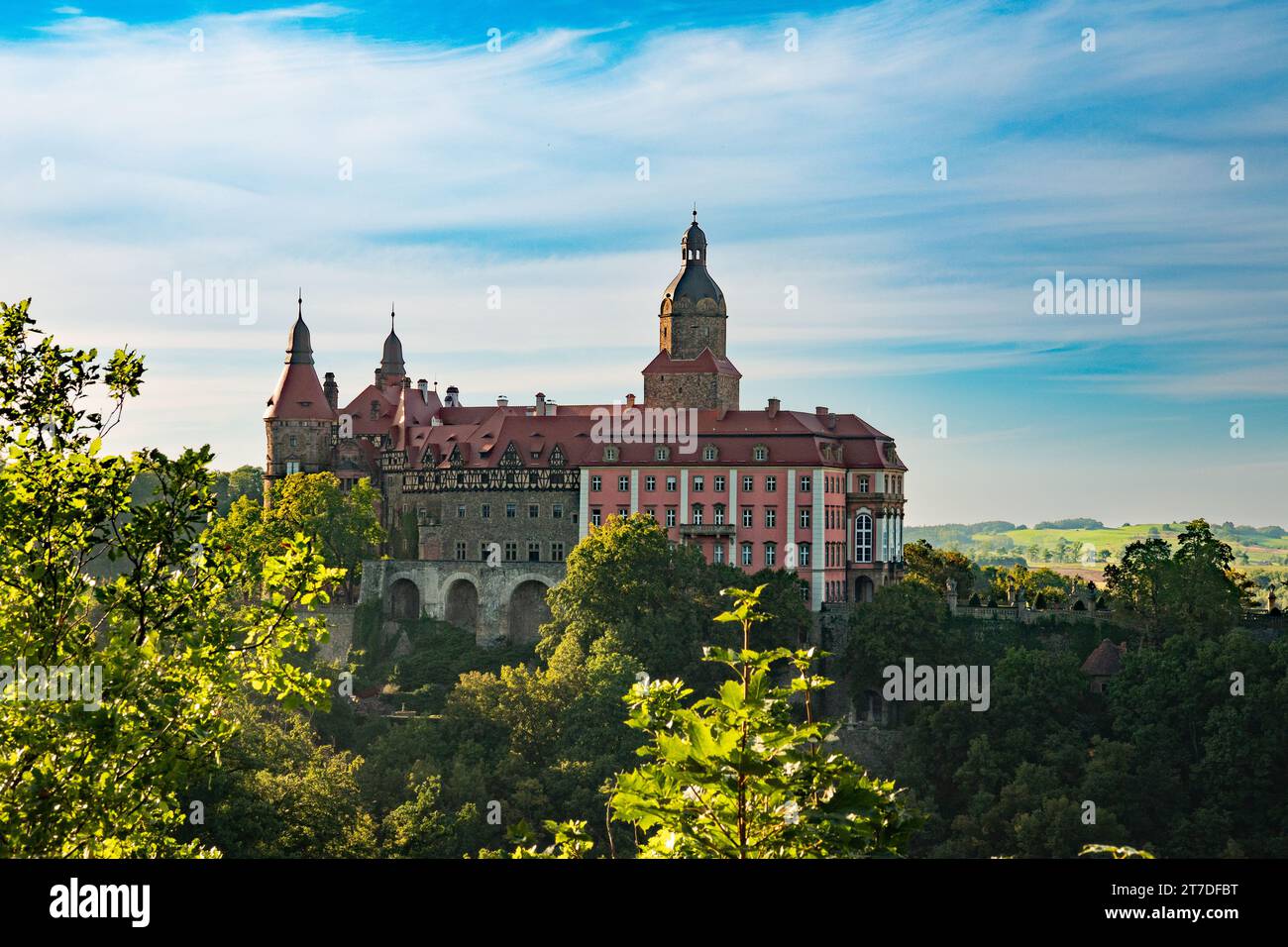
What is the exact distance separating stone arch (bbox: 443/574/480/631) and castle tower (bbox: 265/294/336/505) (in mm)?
10111

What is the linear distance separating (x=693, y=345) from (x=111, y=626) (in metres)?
63.6

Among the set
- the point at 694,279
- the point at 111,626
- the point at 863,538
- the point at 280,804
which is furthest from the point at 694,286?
the point at 111,626

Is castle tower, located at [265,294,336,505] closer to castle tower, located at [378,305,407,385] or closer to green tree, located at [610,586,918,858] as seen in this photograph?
castle tower, located at [378,305,407,385]

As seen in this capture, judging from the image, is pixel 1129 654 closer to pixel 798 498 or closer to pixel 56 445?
pixel 798 498

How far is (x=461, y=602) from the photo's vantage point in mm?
73500

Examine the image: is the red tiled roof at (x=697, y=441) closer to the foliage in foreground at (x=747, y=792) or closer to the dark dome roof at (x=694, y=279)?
the dark dome roof at (x=694, y=279)

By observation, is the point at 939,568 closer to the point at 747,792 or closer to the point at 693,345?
the point at 693,345

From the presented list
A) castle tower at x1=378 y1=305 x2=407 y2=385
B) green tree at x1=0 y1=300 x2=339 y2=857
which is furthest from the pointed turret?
green tree at x1=0 y1=300 x2=339 y2=857

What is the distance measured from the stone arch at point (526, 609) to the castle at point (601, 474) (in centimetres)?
8

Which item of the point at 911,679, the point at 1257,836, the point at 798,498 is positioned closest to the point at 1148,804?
the point at 1257,836
